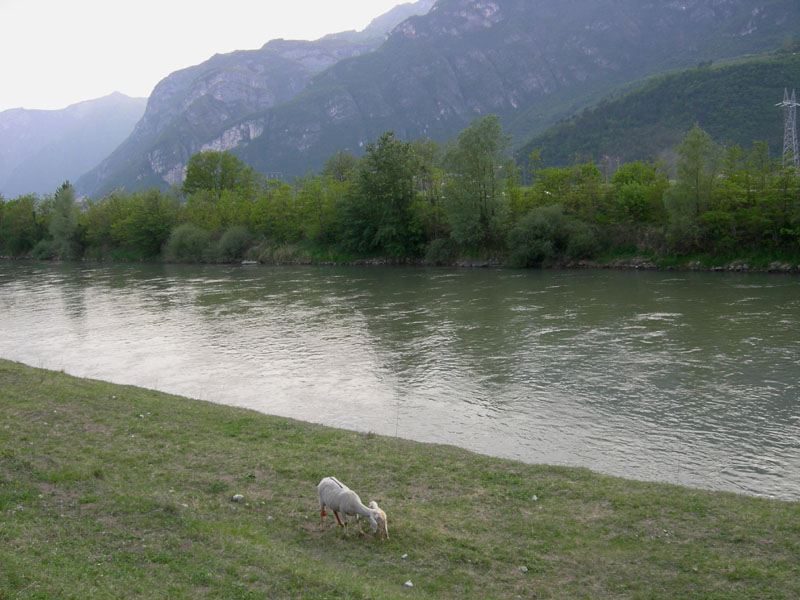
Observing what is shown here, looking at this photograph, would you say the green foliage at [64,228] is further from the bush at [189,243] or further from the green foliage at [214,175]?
the bush at [189,243]

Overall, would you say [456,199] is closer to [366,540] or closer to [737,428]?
[737,428]

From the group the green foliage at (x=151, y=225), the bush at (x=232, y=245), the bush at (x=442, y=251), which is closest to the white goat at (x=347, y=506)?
the bush at (x=442, y=251)

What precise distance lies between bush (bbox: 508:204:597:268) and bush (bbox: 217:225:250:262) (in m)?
42.5

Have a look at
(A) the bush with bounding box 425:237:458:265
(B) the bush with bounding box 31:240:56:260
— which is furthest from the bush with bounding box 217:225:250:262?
(B) the bush with bounding box 31:240:56:260

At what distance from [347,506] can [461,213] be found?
59.6 metres

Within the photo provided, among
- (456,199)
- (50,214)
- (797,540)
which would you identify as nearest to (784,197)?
(456,199)

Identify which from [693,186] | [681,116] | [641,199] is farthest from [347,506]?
[681,116]

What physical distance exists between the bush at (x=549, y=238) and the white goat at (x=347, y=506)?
53238 millimetres

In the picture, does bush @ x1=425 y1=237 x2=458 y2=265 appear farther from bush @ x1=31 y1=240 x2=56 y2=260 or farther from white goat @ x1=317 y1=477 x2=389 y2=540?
bush @ x1=31 y1=240 x2=56 y2=260

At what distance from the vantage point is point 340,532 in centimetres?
902

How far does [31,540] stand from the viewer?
7.90m

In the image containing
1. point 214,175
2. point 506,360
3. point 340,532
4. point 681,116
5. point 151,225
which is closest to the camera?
point 340,532

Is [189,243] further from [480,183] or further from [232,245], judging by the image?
[480,183]

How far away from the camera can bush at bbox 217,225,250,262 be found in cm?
8475
